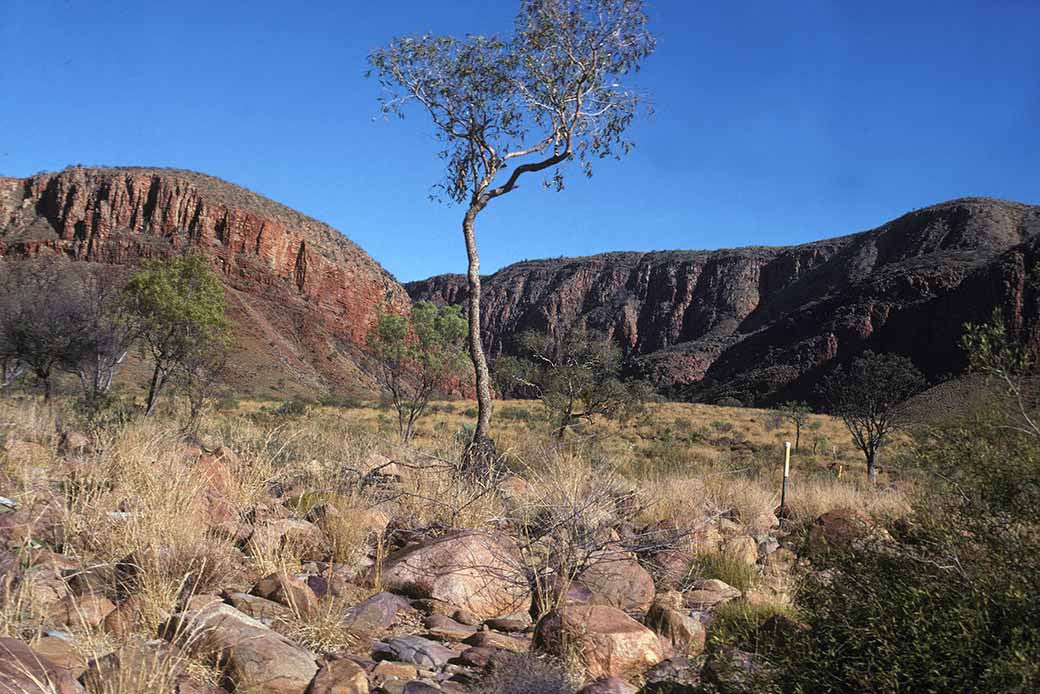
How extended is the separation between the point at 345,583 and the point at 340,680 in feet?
4.57

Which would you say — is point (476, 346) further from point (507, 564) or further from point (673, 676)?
point (673, 676)

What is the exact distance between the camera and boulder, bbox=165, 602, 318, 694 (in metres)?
2.88

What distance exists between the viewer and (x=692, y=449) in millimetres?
22516

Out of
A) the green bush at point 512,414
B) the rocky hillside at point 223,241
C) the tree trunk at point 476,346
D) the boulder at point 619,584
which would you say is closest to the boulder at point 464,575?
the boulder at point 619,584

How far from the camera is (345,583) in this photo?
4301 millimetres

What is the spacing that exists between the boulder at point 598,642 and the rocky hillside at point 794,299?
18447 mm

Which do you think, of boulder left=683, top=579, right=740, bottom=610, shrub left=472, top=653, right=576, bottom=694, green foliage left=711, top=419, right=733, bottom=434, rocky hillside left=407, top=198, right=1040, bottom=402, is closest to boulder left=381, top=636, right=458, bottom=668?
shrub left=472, top=653, right=576, bottom=694

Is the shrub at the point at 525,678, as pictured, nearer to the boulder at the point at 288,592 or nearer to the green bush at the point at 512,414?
the boulder at the point at 288,592

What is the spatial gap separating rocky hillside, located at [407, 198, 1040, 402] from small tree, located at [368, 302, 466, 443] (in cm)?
379

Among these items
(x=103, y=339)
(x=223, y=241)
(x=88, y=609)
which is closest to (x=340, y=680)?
(x=88, y=609)

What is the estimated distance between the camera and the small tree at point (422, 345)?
21375 mm

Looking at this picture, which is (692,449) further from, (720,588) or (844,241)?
(844,241)

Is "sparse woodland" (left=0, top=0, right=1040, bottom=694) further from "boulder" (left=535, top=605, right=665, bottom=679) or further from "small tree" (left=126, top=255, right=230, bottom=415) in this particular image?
"small tree" (left=126, top=255, right=230, bottom=415)

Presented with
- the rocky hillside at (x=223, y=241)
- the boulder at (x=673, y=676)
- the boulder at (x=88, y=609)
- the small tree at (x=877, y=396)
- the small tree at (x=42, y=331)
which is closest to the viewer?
the boulder at (x=673, y=676)
